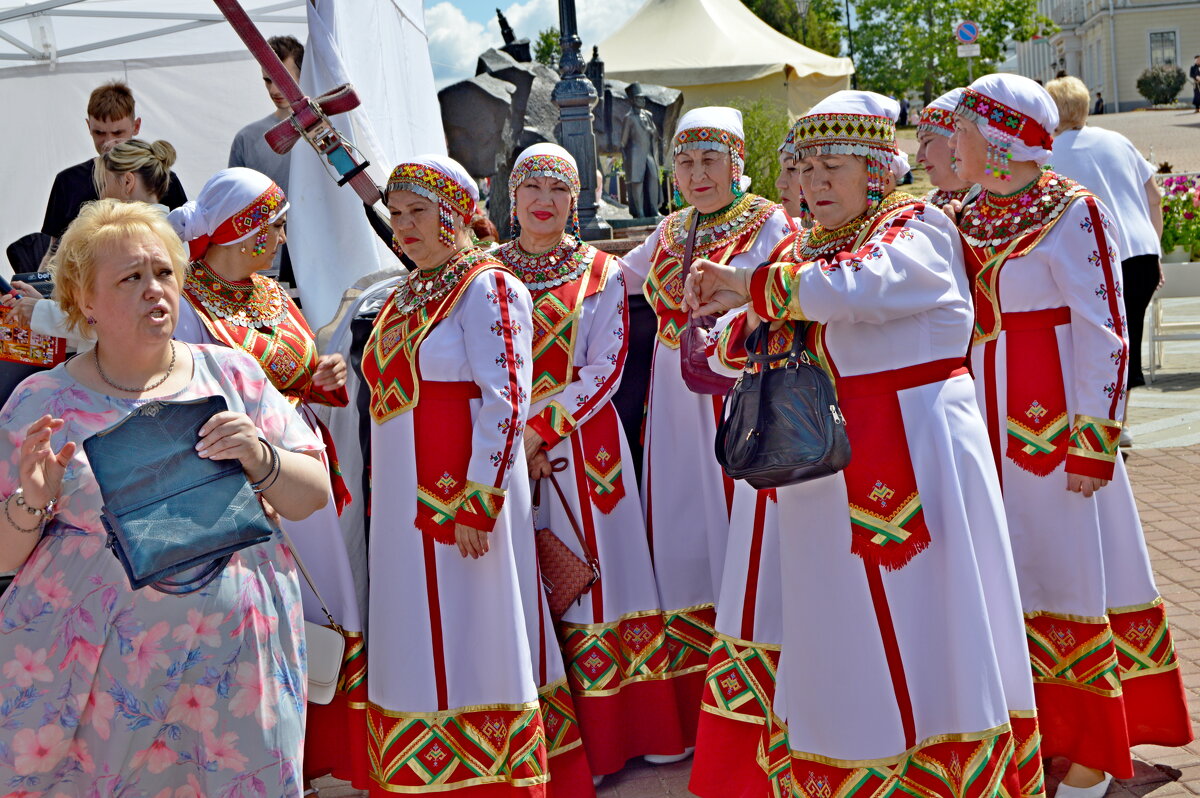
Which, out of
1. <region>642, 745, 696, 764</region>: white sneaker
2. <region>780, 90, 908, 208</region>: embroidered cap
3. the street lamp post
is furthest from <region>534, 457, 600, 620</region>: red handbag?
the street lamp post

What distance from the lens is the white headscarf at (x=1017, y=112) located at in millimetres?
3963

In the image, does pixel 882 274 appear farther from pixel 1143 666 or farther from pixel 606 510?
pixel 1143 666

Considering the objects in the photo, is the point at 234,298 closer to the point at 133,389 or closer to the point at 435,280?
the point at 435,280

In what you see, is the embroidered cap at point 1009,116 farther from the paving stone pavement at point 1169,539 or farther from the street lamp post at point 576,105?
the street lamp post at point 576,105

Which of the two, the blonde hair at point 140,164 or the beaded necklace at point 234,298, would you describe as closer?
the beaded necklace at point 234,298

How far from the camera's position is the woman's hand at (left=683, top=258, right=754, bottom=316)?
3321 mm

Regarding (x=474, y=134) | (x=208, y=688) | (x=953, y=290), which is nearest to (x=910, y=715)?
(x=953, y=290)

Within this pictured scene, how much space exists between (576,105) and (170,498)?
5.57 meters

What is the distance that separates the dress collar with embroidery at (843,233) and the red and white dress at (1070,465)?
0.60 meters

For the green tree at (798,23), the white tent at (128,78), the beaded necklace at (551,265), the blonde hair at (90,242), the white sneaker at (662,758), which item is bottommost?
the white sneaker at (662,758)

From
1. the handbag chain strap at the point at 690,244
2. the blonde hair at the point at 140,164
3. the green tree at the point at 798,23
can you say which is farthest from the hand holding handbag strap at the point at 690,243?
the green tree at the point at 798,23

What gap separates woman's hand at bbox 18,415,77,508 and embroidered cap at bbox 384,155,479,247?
154 centimetres

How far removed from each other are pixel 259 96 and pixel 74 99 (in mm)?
1208

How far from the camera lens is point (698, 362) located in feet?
14.6
